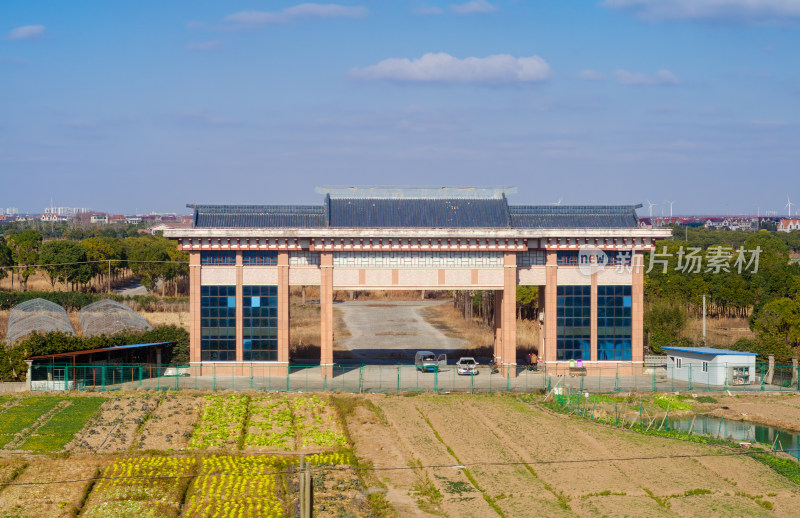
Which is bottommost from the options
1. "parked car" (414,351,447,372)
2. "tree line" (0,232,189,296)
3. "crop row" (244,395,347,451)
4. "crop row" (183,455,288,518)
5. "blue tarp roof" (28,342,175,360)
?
"crop row" (183,455,288,518)

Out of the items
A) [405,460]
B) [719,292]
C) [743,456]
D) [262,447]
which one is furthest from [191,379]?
[719,292]

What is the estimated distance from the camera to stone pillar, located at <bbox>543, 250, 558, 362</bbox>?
54719 millimetres

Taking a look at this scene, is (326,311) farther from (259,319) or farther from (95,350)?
(95,350)

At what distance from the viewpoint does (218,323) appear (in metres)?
53.5

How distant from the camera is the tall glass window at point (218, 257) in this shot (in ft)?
176

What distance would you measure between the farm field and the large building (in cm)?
712

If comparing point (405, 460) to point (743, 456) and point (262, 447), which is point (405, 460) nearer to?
point (262, 447)

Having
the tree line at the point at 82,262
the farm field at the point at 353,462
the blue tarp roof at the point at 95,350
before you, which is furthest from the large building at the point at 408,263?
the tree line at the point at 82,262

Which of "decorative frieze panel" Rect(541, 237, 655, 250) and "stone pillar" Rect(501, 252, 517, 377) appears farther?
"decorative frieze panel" Rect(541, 237, 655, 250)

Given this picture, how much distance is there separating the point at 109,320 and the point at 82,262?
1705 inches

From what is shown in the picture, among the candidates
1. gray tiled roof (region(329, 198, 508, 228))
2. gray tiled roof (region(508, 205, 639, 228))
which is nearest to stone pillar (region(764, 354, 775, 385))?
gray tiled roof (region(508, 205, 639, 228))

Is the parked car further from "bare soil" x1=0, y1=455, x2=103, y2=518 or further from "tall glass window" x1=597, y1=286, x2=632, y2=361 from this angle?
"bare soil" x1=0, y1=455, x2=103, y2=518

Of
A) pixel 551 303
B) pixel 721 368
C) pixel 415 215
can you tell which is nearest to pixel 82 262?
pixel 415 215

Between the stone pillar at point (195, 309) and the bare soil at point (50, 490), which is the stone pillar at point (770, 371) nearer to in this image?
the stone pillar at point (195, 309)
